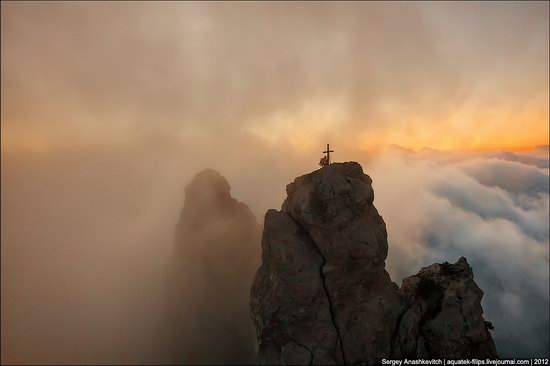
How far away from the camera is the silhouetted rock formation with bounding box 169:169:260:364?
281 ft

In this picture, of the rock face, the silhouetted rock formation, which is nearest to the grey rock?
the rock face

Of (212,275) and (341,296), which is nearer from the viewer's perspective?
(341,296)

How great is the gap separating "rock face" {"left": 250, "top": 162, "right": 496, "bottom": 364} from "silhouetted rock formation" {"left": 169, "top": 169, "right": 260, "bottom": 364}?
61.8m

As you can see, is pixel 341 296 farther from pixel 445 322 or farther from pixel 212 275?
pixel 212 275

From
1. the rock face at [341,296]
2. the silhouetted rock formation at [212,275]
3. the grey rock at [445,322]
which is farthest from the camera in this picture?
the silhouetted rock formation at [212,275]

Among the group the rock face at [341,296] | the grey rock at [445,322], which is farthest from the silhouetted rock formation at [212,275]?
the grey rock at [445,322]

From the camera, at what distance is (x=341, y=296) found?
98.2 feet

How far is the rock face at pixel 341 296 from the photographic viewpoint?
29.1m

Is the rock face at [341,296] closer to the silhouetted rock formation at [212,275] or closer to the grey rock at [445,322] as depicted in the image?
the grey rock at [445,322]

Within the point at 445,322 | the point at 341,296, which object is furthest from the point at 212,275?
the point at 445,322

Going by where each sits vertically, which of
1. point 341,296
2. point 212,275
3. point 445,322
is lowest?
point 445,322

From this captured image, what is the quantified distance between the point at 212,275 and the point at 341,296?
6789cm

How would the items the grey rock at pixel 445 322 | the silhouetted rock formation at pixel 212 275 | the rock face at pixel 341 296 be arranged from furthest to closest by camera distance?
1. the silhouetted rock formation at pixel 212 275
2. the grey rock at pixel 445 322
3. the rock face at pixel 341 296

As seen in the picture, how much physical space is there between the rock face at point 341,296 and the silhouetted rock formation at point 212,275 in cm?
6184
